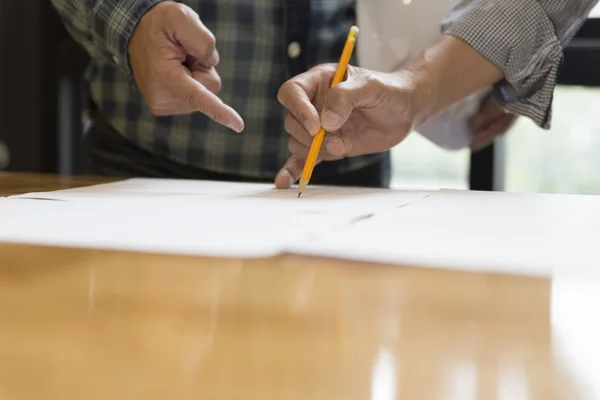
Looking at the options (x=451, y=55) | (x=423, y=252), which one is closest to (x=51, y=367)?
(x=423, y=252)

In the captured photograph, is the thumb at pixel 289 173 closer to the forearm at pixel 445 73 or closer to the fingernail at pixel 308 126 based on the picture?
the fingernail at pixel 308 126

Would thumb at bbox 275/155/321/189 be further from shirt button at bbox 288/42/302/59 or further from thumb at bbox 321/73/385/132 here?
shirt button at bbox 288/42/302/59

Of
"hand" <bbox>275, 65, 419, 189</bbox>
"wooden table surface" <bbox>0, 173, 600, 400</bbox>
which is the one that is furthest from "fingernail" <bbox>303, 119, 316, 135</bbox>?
"wooden table surface" <bbox>0, 173, 600, 400</bbox>

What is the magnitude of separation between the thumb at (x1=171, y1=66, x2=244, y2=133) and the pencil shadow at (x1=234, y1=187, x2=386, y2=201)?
99 mm

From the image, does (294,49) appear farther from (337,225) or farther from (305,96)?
(337,225)

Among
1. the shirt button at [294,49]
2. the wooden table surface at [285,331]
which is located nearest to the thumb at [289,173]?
the shirt button at [294,49]

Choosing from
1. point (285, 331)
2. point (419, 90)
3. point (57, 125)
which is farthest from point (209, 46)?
point (57, 125)

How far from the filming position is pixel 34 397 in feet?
0.66

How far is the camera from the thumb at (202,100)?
764 millimetres

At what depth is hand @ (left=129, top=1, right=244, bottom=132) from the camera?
0.78m

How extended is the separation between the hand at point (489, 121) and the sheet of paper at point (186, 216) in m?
0.37

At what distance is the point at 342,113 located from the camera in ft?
2.37

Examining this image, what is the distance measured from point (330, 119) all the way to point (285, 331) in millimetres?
478

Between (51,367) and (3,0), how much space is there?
160 centimetres
